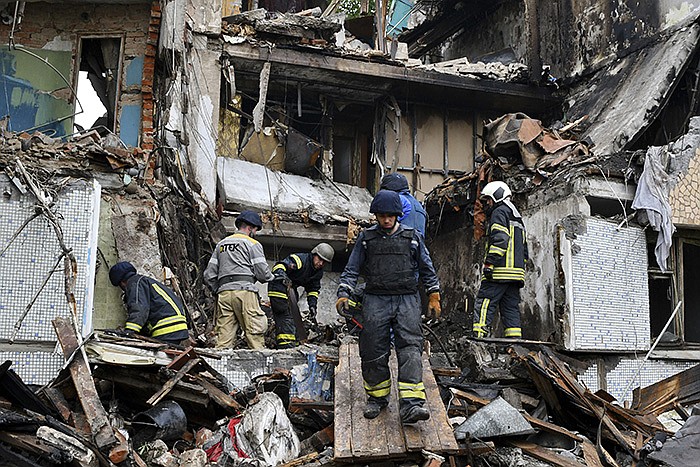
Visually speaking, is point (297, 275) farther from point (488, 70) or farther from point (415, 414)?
point (488, 70)

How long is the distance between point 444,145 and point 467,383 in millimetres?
8626

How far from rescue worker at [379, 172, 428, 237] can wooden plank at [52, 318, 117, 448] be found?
3.29m

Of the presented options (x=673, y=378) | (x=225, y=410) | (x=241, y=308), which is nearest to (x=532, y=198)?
(x=673, y=378)

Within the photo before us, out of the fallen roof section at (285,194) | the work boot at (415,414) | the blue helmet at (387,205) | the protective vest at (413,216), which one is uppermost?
the fallen roof section at (285,194)

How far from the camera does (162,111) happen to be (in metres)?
10.9

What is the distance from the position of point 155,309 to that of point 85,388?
1809 mm

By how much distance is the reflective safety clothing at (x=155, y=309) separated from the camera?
293 inches

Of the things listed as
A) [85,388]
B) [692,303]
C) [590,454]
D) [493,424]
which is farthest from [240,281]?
[692,303]

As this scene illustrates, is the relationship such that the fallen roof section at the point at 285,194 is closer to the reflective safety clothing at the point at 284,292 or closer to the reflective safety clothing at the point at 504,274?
the reflective safety clothing at the point at 284,292

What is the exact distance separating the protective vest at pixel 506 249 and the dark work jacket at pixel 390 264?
2526 mm

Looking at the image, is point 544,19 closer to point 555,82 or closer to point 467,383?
point 555,82

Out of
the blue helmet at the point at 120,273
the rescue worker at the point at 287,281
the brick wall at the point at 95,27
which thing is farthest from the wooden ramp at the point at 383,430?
the brick wall at the point at 95,27

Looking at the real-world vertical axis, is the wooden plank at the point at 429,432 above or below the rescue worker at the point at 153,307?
below

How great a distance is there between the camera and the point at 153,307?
298 inches
